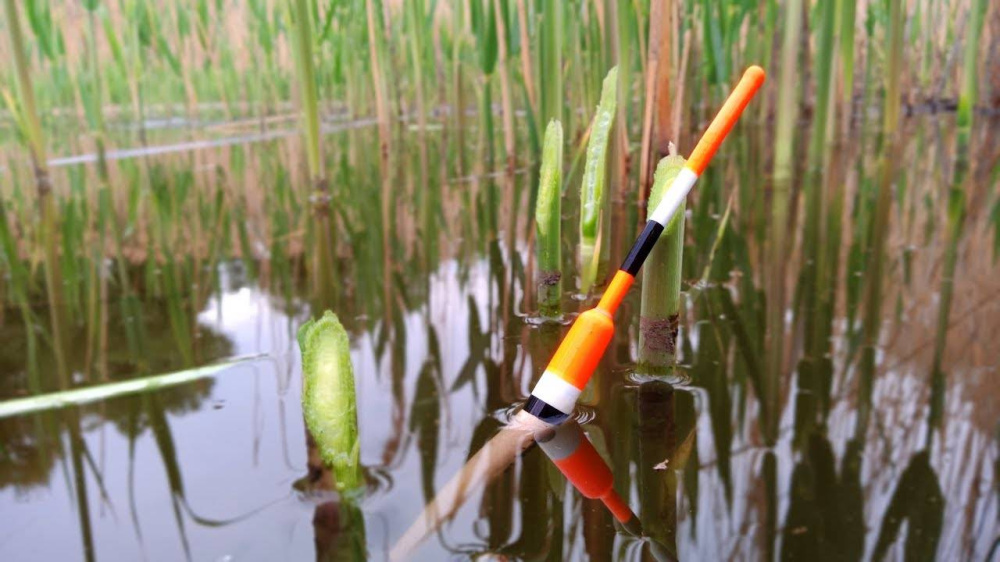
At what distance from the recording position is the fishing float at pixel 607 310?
597mm

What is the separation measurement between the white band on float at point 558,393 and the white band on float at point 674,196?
161mm

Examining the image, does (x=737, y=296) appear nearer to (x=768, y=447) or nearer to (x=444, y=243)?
(x=768, y=447)

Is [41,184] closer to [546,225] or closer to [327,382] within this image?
[546,225]

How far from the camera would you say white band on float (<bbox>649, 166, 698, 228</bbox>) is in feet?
2.02

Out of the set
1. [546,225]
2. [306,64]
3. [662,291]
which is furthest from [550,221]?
[306,64]

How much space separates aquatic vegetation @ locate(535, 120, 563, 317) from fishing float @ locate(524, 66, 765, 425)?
0.86 ft

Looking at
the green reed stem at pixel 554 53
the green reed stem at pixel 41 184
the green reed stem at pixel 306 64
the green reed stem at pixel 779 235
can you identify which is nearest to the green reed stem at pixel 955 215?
the green reed stem at pixel 779 235

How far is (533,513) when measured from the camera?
550 mm

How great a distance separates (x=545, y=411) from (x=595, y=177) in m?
0.37

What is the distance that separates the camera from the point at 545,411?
2.14 feet

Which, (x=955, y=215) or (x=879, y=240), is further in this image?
(x=955, y=215)

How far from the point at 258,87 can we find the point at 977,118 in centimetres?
381

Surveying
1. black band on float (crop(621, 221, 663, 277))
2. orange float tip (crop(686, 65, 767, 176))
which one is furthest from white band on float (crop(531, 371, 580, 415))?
orange float tip (crop(686, 65, 767, 176))

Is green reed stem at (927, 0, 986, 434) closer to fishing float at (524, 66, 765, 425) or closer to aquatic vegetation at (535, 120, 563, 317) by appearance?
fishing float at (524, 66, 765, 425)
